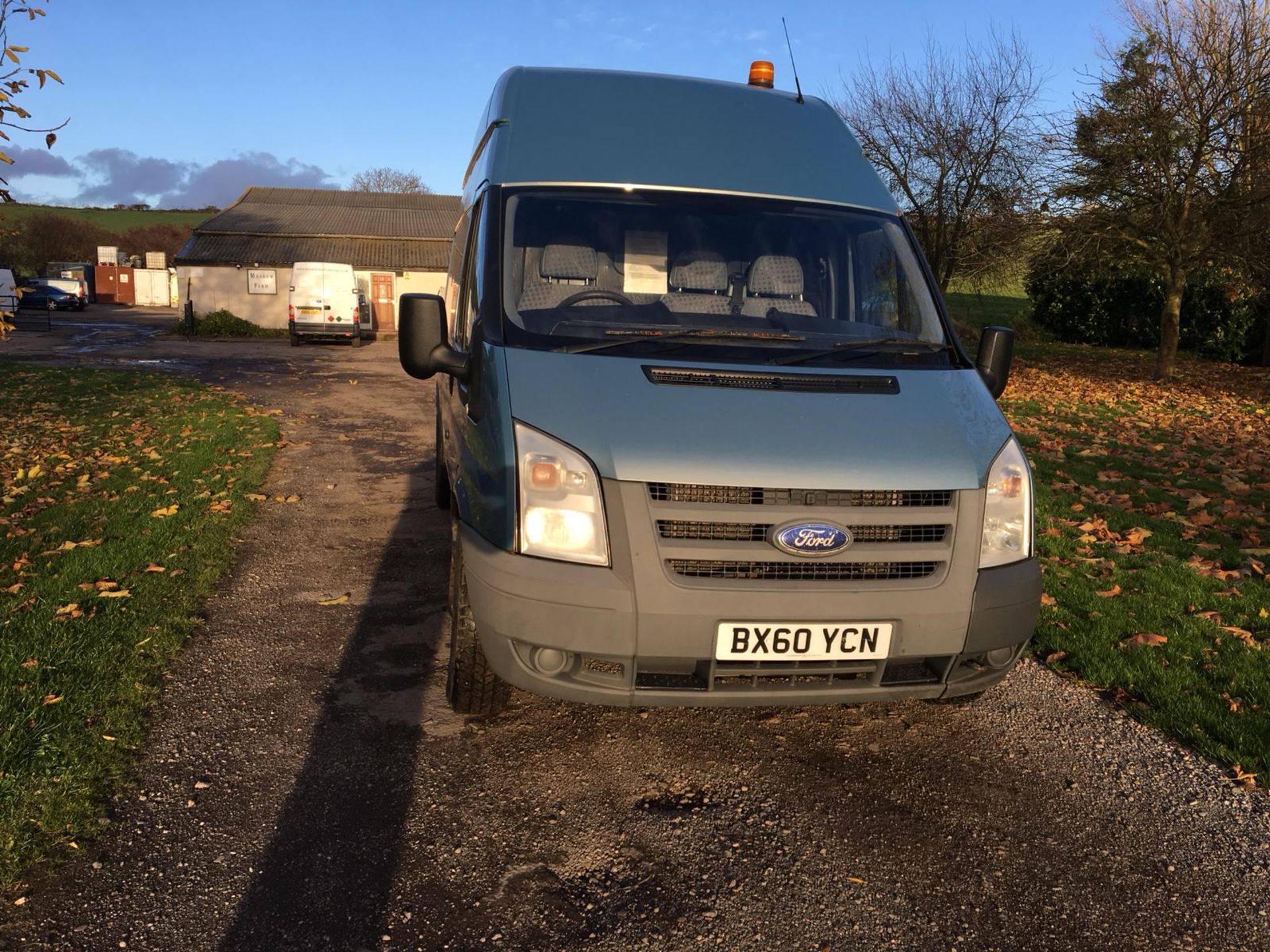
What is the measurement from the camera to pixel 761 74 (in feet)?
18.6

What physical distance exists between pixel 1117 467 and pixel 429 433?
304 inches

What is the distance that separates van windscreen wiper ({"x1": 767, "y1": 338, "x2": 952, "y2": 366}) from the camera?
3.65 meters

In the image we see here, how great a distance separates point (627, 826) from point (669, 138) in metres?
3.04

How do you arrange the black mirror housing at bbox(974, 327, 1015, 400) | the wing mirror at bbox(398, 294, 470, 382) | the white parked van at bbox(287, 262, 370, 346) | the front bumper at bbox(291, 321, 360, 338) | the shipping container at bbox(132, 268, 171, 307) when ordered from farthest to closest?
1. the shipping container at bbox(132, 268, 171, 307)
2. the front bumper at bbox(291, 321, 360, 338)
3. the white parked van at bbox(287, 262, 370, 346)
4. the black mirror housing at bbox(974, 327, 1015, 400)
5. the wing mirror at bbox(398, 294, 470, 382)

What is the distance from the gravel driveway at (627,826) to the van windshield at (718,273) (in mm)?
1622

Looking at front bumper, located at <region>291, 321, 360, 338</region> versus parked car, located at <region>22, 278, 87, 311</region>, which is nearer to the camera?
A: front bumper, located at <region>291, 321, 360, 338</region>

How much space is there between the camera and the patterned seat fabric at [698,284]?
162 inches

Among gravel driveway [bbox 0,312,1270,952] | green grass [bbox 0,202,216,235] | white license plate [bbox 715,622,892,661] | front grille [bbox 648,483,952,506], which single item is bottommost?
gravel driveway [bbox 0,312,1270,952]

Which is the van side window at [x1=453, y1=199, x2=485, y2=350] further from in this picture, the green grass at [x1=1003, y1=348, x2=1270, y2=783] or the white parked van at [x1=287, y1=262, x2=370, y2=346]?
the white parked van at [x1=287, y1=262, x2=370, y2=346]

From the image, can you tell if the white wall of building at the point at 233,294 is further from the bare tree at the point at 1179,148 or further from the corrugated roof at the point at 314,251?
the bare tree at the point at 1179,148

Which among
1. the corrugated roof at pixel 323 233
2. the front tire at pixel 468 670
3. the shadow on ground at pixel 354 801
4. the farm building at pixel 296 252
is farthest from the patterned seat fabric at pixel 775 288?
the corrugated roof at pixel 323 233

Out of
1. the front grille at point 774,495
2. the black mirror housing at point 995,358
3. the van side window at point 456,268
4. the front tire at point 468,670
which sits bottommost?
the front tire at point 468,670

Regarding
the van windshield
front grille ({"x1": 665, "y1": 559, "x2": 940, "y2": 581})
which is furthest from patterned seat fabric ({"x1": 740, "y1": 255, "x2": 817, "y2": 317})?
front grille ({"x1": 665, "y1": 559, "x2": 940, "y2": 581})

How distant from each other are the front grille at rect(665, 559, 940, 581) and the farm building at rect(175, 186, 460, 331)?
106ft
